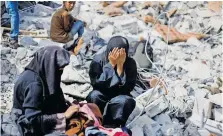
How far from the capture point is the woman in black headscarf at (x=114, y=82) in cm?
372

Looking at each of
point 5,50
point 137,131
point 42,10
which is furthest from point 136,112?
point 42,10

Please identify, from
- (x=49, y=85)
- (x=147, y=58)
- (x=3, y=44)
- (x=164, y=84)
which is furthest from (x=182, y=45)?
(x=49, y=85)

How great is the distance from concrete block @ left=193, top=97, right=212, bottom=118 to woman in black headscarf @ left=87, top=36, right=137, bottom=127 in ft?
2.04

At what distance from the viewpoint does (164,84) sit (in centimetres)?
445

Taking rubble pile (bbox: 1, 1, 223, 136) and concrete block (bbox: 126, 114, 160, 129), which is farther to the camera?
rubble pile (bbox: 1, 1, 223, 136)

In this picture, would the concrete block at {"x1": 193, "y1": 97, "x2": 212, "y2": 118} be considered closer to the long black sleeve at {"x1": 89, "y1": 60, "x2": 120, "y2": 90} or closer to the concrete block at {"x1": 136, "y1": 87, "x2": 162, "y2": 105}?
the concrete block at {"x1": 136, "y1": 87, "x2": 162, "y2": 105}

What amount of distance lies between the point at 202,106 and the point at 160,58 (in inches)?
44.2

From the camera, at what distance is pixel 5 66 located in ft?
14.3

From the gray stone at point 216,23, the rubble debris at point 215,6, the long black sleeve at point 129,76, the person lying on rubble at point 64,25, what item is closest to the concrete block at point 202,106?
the long black sleeve at point 129,76

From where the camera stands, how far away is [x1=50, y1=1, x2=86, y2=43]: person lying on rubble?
15.4 ft

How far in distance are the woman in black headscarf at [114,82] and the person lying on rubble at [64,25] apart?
975 mm

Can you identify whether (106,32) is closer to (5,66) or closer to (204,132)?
(5,66)

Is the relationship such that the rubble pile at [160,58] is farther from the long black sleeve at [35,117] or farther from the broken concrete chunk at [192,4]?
the long black sleeve at [35,117]

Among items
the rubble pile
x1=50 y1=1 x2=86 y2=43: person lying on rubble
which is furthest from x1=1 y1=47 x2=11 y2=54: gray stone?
x1=50 y1=1 x2=86 y2=43: person lying on rubble
